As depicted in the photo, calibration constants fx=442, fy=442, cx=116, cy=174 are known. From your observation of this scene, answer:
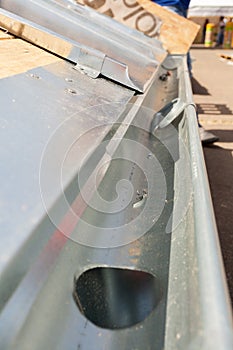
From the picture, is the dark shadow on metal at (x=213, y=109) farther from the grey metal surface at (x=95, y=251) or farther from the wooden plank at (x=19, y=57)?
the grey metal surface at (x=95, y=251)

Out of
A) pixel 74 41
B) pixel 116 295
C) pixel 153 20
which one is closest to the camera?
pixel 116 295

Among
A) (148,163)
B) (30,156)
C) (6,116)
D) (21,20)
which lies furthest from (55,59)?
(30,156)

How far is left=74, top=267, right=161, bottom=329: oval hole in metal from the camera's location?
0.71 metres

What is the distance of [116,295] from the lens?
0.76 m

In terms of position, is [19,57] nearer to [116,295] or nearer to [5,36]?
[5,36]

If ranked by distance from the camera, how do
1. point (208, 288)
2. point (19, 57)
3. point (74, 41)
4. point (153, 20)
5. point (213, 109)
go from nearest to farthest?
point (208, 288)
point (19, 57)
point (74, 41)
point (153, 20)
point (213, 109)

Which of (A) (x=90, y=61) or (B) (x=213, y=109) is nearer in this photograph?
(A) (x=90, y=61)

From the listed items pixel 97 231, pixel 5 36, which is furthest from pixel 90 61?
pixel 97 231

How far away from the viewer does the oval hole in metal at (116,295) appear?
2.32 feet

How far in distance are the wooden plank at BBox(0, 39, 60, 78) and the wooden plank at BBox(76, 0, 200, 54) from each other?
2.07 meters

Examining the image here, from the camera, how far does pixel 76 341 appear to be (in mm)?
625

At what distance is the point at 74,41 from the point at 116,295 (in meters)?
1.25

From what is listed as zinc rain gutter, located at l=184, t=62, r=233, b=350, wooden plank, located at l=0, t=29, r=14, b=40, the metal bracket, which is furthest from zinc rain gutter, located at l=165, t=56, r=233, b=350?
wooden plank, located at l=0, t=29, r=14, b=40

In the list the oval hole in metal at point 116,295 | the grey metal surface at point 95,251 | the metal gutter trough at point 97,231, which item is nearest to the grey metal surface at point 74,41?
the metal gutter trough at point 97,231
